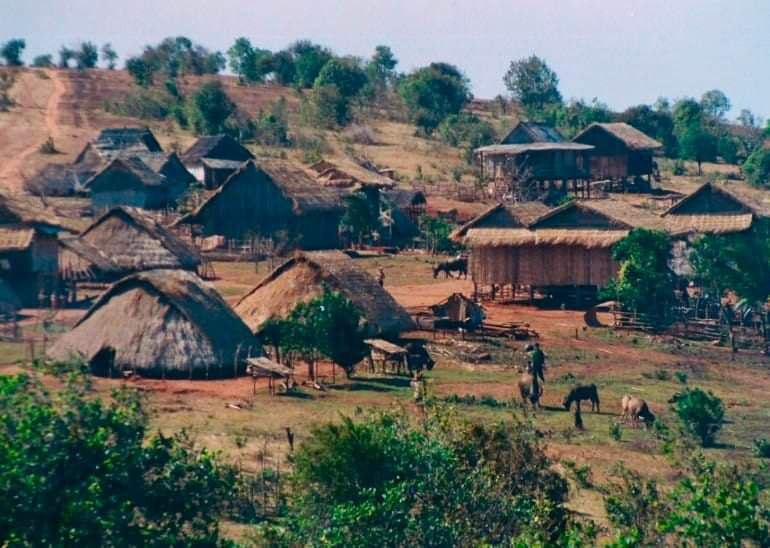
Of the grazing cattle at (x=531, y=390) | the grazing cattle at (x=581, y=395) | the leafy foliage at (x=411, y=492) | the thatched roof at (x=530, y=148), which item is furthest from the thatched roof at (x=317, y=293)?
the thatched roof at (x=530, y=148)

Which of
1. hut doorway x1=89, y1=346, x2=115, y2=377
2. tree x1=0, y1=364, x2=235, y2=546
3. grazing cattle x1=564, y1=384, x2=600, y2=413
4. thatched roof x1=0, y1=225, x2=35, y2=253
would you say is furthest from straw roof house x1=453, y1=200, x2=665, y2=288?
tree x1=0, y1=364, x2=235, y2=546

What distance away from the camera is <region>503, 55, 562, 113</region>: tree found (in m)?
92.8

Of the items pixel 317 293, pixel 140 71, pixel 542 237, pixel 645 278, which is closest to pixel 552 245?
pixel 542 237

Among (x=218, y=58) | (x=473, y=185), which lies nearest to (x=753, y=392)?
(x=473, y=185)

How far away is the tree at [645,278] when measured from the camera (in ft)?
112

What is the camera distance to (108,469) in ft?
43.5

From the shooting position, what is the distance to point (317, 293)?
3002 centimetres

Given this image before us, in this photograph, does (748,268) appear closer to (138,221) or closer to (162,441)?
(138,221)

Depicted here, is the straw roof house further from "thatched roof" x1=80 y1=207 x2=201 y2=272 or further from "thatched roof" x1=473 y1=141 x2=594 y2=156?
"thatched roof" x1=473 y1=141 x2=594 y2=156

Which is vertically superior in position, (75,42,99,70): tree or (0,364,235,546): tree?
(75,42,99,70): tree

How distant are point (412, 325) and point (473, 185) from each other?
31482 millimetres

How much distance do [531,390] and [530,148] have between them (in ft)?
110

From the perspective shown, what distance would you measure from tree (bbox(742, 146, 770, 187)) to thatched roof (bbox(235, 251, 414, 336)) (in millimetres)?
36391

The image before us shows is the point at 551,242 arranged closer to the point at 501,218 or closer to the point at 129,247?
the point at 501,218
